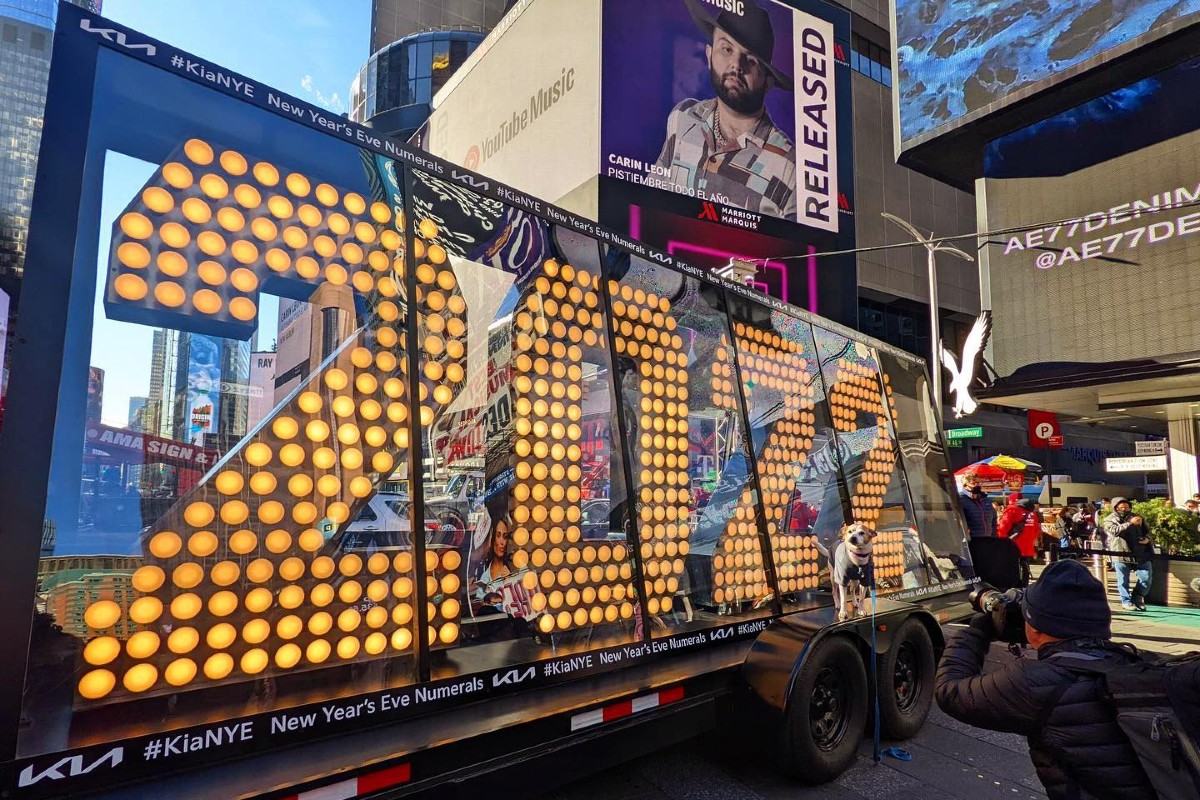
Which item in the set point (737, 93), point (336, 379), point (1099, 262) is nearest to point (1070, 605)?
point (336, 379)

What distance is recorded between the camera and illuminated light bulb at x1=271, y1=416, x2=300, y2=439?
2.32m

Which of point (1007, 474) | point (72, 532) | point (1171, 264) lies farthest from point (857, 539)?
point (1007, 474)

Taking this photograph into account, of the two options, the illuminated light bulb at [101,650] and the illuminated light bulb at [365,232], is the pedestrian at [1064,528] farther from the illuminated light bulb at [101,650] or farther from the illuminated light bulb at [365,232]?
the illuminated light bulb at [101,650]

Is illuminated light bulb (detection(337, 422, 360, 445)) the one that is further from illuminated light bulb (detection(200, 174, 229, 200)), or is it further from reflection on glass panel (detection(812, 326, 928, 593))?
reflection on glass panel (detection(812, 326, 928, 593))

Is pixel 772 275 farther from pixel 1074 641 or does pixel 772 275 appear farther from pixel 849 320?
pixel 1074 641

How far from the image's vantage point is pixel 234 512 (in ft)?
7.21

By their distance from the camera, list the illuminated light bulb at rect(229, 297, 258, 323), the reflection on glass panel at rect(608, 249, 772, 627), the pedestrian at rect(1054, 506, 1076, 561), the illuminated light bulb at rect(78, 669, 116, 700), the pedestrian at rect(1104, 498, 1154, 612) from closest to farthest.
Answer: the illuminated light bulb at rect(78, 669, 116, 700)
the illuminated light bulb at rect(229, 297, 258, 323)
the reflection on glass panel at rect(608, 249, 772, 627)
the pedestrian at rect(1104, 498, 1154, 612)
the pedestrian at rect(1054, 506, 1076, 561)

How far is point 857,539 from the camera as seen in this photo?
14.5 feet

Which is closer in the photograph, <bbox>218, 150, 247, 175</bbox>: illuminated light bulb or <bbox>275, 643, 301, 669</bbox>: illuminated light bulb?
<bbox>275, 643, 301, 669</bbox>: illuminated light bulb

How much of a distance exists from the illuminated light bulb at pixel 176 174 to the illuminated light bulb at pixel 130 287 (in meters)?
0.36

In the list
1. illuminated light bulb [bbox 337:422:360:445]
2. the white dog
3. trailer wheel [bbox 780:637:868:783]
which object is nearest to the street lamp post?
the white dog

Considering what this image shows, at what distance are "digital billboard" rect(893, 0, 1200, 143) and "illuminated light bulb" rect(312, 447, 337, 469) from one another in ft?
53.1

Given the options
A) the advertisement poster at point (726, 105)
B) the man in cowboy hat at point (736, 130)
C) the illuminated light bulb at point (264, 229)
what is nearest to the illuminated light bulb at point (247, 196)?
the illuminated light bulb at point (264, 229)

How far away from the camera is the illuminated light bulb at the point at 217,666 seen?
2090 mm
